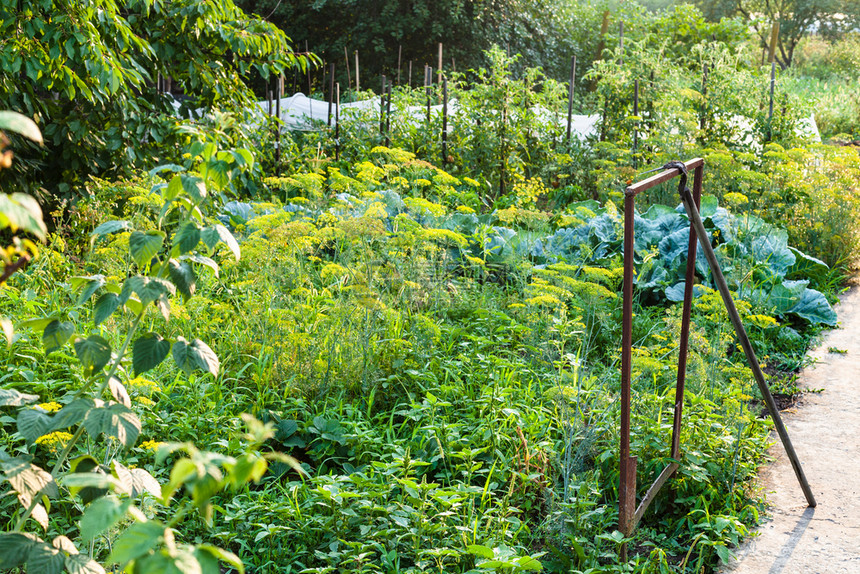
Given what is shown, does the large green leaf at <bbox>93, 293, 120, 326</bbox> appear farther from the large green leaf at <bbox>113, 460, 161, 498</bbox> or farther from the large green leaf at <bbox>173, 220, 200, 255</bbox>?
the large green leaf at <bbox>113, 460, 161, 498</bbox>

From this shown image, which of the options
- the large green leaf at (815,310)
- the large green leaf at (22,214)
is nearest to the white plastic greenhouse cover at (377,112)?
the large green leaf at (815,310)

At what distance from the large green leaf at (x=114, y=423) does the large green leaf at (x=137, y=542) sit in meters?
A: 0.30

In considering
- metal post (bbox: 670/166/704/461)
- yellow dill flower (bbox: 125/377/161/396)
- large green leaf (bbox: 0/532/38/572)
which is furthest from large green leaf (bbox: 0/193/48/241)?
metal post (bbox: 670/166/704/461)

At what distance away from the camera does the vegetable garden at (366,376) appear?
130cm

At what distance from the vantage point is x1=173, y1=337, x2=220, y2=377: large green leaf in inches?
52.2

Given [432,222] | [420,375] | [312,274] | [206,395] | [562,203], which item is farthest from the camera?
[562,203]

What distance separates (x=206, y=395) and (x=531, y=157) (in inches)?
222

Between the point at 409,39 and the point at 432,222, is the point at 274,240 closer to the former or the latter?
the point at 432,222

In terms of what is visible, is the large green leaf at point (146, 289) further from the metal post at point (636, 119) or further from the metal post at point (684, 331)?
the metal post at point (636, 119)

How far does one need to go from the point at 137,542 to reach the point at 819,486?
10.6 ft

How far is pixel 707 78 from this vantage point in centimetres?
798

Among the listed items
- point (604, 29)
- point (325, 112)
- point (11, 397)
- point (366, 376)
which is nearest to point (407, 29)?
point (604, 29)

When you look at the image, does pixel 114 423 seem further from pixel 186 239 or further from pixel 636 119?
pixel 636 119

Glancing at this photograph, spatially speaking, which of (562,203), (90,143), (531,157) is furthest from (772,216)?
(90,143)
